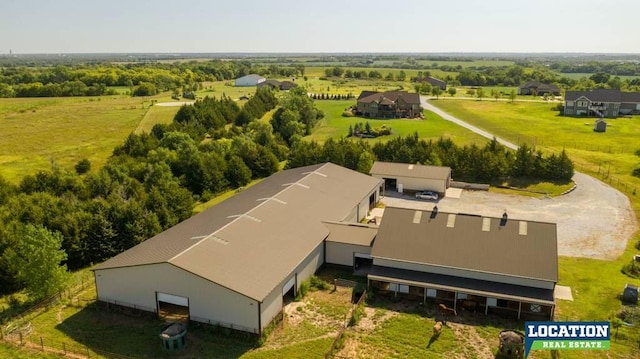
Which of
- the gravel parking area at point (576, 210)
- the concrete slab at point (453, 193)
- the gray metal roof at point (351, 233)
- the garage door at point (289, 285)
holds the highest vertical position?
the gray metal roof at point (351, 233)

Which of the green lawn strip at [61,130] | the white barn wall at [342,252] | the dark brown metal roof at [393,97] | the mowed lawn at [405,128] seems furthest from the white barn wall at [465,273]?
the dark brown metal roof at [393,97]

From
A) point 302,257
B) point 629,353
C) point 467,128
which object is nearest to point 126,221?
point 302,257

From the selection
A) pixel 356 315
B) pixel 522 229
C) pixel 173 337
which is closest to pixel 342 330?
pixel 356 315

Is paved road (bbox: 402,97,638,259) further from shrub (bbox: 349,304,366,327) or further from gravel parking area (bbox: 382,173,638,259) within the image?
shrub (bbox: 349,304,366,327)

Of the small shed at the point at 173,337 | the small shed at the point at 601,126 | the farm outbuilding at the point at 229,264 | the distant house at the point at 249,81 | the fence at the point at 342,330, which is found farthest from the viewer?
the distant house at the point at 249,81

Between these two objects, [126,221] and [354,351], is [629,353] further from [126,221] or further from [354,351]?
[126,221]

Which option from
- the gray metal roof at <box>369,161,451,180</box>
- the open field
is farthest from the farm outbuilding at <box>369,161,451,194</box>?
the open field

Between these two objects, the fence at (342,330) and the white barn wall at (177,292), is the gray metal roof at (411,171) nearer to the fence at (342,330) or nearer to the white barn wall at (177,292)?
the fence at (342,330)
